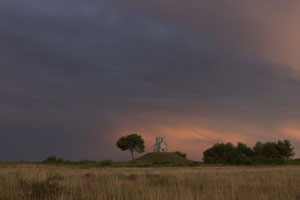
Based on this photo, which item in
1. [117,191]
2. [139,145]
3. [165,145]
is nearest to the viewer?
[117,191]

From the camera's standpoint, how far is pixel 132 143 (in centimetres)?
9119

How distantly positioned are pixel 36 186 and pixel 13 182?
737 mm

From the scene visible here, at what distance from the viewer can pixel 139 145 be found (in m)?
91.6

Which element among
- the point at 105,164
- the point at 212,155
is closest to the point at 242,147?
the point at 212,155

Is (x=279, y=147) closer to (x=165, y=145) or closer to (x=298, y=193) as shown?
(x=165, y=145)

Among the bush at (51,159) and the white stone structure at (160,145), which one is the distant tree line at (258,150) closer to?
the white stone structure at (160,145)

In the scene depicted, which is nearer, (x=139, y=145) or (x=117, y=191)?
(x=117, y=191)

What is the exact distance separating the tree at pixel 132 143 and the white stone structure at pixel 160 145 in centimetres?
1261

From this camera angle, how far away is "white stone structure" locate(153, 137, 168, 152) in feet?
342

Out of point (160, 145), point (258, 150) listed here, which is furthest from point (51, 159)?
point (258, 150)

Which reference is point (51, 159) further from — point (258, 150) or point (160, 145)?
point (258, 150)

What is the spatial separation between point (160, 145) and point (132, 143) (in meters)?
16.2

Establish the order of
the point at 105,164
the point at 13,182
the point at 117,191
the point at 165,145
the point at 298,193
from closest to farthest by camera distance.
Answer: the point at 117,191 < the point at 13,182 < the point at 298,193 < the point at 105,164 < the point at 165,145

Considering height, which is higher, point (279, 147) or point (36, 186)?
point (279, 147)
